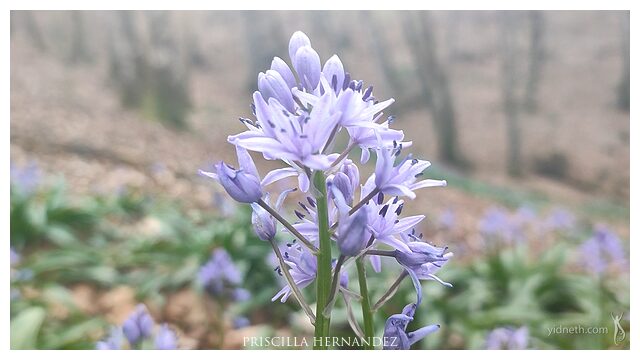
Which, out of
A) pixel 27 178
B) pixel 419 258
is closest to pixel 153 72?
pixel 27 178

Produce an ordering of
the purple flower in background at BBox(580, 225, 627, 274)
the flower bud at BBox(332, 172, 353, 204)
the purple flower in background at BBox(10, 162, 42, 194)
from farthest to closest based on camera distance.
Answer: the purple flower in background at BBox(10, 162, 42, 194)
the purple flower in background at BBox(580, 225, 627, 274)
the flower bud at BBox(332, 172, 353, 204)

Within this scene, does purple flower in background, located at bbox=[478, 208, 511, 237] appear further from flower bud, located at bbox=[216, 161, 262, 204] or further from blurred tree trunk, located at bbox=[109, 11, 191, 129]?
flower bud, located at bbox=[216, 161, 262, 204]

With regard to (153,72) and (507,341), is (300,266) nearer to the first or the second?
(507,341)

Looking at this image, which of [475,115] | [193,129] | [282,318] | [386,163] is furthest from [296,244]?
[475,115]

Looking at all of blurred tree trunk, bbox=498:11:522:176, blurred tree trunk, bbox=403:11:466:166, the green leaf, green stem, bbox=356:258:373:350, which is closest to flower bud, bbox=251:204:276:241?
green stem, bbox=356:258:373:350

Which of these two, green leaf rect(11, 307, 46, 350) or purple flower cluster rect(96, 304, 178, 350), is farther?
green leaf rect(11, 307, 46, 350)

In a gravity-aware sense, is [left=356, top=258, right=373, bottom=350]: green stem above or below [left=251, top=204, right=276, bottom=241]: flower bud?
below

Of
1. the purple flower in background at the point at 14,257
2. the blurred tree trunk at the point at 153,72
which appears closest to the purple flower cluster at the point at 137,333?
the purple flower in background at the point at 14,257
